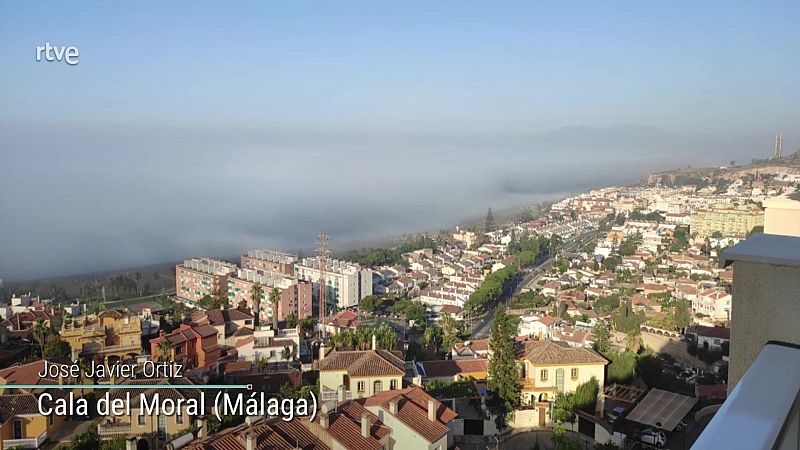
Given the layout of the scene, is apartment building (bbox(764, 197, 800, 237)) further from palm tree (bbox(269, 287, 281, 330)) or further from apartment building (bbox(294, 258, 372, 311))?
apartment building (bbox(294, 258, 372, 311))

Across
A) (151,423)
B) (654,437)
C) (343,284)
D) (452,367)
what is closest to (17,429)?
(151,423)

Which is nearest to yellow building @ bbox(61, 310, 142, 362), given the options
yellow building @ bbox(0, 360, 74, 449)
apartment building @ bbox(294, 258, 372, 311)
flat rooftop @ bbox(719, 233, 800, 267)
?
yellow building @ bbox(0, 360, 74, 449)

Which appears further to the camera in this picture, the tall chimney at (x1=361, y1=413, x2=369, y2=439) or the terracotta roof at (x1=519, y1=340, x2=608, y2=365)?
the terracotta roof at (x1=519, y1=340, x2=608, y2=365)

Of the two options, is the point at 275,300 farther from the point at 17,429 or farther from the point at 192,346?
the point at 17,429

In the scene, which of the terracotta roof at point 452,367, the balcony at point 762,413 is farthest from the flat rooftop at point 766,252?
the terracotta roof at point 452,367

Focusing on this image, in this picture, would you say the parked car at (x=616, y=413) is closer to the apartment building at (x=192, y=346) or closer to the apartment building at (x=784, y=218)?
the apartment building at (x=784, y=218)

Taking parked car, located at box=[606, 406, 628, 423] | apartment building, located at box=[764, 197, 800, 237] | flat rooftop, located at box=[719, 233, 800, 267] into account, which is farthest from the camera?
parked car, located at box=[606, 406, 628, 423]
